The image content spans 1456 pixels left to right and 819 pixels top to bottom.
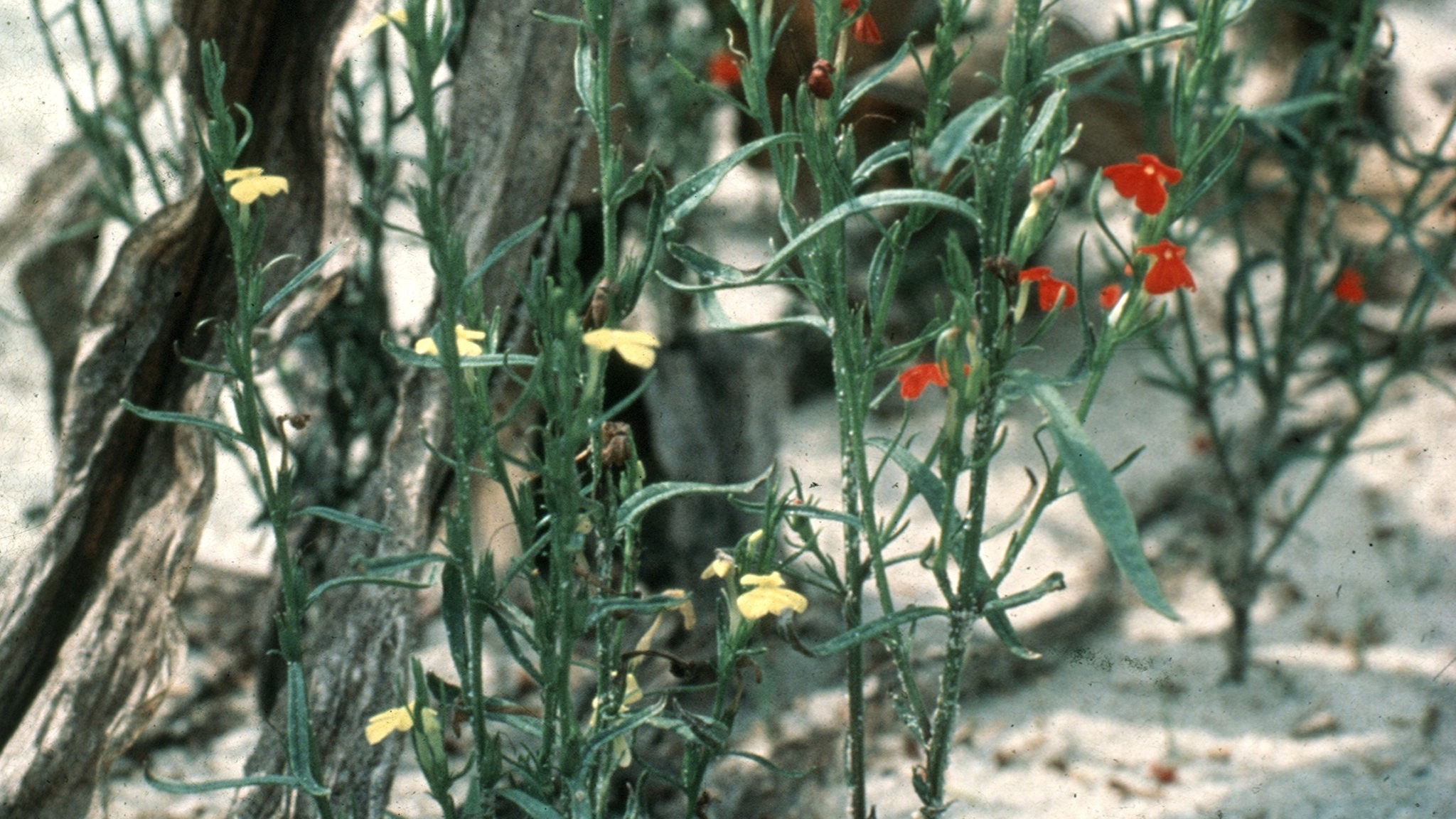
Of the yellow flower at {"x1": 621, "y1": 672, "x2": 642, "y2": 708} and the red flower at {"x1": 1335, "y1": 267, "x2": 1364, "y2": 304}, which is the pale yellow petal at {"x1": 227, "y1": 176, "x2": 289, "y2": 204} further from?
the red flower at {"x1": 1335, "y1": 267, "x2": 1364, "y2": 304}

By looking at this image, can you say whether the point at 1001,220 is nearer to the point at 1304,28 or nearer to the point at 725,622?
the point at 725,622

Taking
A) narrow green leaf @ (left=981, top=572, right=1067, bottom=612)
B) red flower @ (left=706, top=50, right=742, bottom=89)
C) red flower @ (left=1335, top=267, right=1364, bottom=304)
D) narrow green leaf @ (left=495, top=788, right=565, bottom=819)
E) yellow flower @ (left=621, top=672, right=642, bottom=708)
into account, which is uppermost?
red flower @ (left=706, top=50, right=742, bottom=89)

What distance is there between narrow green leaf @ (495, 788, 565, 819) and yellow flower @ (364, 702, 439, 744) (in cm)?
9

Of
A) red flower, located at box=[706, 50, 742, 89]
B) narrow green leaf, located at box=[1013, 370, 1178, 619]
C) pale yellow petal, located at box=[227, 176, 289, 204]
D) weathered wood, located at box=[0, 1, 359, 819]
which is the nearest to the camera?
narrow green leaf, located at box=[1013, 370, 1178, 619]

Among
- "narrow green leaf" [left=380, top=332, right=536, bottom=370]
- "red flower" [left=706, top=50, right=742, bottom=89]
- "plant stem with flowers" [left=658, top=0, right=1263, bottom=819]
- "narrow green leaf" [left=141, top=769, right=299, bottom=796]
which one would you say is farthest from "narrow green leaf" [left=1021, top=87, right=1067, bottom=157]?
"red flower" [left=706, top=50, right=742, bottom=89]

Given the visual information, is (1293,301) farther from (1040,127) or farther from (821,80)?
(821,80)

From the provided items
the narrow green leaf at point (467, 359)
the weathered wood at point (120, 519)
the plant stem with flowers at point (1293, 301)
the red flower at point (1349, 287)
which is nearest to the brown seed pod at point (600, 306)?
the narrow green leaf at point (467, 359)

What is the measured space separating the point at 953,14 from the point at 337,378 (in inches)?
53.6

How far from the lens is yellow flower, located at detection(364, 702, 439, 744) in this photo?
1200mm

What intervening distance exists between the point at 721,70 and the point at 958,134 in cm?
206

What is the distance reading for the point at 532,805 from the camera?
1.19 m

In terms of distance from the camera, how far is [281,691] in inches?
66.6

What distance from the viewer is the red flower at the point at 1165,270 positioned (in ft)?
3.81

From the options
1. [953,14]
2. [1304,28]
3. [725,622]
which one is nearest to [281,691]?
[725,622]
